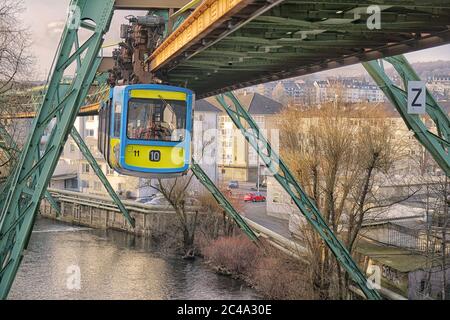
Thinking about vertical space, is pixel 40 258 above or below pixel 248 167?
below

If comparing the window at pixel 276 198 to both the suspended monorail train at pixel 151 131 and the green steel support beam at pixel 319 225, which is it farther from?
the suspended monorail train at pixel 151 131

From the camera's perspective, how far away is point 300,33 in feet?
26.9

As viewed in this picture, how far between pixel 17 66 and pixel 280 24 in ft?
22.5

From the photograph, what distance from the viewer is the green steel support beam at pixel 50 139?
28.7 ft

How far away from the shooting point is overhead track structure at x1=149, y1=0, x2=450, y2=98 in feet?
21.9

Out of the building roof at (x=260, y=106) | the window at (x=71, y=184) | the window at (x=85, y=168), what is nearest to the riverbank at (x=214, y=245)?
the window at (x=85, y=168)

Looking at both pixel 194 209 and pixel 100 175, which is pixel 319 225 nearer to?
pixel 194 209

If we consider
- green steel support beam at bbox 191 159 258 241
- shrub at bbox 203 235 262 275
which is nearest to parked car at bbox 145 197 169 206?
shrub at bbox 203 235 262 275

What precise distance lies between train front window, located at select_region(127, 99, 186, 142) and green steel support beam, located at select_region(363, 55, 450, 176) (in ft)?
12.1

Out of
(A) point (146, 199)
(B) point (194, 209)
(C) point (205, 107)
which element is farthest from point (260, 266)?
(C) point (205, 107)

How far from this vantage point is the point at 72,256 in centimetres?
2647
